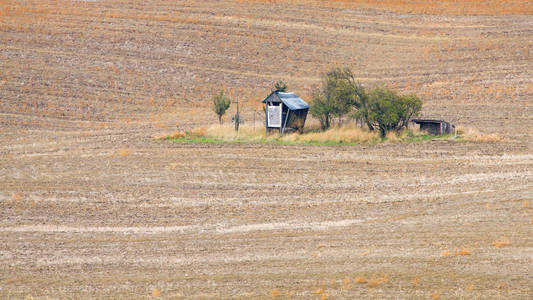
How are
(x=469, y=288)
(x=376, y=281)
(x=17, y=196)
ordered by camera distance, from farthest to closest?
(x=17, y=196), (x=376, y=281), (x=469, y=288)

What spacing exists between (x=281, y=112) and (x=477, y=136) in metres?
10.6

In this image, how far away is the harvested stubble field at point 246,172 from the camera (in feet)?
71.4

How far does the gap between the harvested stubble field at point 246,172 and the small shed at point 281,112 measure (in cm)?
343

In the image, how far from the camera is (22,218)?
2859 centimetres

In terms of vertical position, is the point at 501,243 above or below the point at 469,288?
above

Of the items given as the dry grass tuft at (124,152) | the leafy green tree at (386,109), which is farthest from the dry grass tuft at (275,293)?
the leafy green tree at (386,109)

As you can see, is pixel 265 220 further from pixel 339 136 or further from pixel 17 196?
pixel 339 136

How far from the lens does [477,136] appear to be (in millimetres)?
41438

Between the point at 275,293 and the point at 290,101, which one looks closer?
the point at 275,293

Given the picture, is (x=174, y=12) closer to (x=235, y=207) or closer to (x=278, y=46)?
(x=278, y=46)

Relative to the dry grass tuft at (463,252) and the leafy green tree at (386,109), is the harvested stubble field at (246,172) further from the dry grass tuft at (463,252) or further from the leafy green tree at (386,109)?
the leafy green tree at (386,109)

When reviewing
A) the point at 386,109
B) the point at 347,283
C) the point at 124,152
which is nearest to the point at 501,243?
the point at 347,283

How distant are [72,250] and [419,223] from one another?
11.4m

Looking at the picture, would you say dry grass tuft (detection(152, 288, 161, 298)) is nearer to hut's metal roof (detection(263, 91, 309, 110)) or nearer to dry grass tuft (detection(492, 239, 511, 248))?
dry grass tuft (detection(492, 239, 511, 248))
